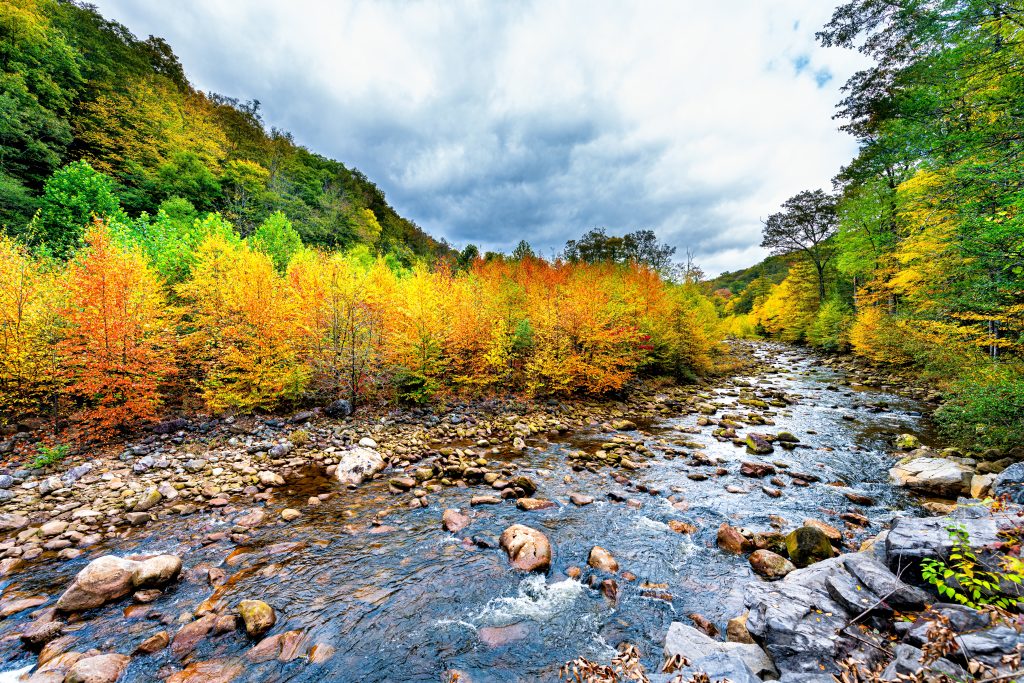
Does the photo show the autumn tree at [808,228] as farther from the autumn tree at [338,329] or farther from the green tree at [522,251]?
the autumn tree at [338,329]

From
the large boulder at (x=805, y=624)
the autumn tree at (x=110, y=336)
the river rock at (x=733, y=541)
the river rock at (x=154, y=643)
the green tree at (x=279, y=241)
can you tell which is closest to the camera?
the large boulder at (x=805, y=624)

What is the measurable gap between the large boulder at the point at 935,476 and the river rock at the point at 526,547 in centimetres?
948

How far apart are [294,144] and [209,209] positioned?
35.6 m

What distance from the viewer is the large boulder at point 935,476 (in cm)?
801

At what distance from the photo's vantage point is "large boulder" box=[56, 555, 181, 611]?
5113mm

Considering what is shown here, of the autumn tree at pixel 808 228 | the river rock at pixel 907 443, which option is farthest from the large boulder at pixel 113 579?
the autumn tree at pixel 808 228

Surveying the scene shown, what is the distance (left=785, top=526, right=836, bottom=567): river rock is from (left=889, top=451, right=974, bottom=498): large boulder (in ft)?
15.8

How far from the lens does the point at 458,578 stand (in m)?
6.16

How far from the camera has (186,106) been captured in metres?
36.1

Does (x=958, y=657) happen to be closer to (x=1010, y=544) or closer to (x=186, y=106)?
(x=1010, y=544)

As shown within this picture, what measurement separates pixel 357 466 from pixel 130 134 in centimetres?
3765

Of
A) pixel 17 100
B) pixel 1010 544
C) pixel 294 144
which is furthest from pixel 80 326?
pixel 294 144

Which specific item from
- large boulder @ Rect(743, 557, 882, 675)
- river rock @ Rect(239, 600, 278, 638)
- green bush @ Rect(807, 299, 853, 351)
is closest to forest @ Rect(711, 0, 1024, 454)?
green bush @ Rect(807, 299, 853, 351)

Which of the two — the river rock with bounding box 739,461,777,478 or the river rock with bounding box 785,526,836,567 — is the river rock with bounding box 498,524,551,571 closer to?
the river rock with bounding box 785,526,836,567
